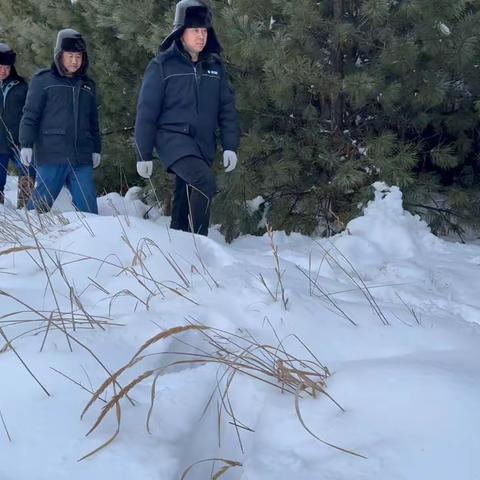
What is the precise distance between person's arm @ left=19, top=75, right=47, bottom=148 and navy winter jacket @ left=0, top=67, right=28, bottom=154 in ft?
3.70

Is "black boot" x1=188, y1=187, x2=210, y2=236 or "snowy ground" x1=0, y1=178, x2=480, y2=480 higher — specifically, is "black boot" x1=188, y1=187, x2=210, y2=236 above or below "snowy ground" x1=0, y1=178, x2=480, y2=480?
below

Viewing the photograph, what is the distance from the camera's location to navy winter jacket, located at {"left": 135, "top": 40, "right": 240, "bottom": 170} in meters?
3.74

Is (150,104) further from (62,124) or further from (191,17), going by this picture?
(62,124)

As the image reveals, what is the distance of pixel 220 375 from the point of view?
1.67 metres

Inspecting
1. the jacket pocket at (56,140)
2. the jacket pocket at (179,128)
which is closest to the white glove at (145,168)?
the jacket pocket at (179,128)

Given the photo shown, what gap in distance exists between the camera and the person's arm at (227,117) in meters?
3.93

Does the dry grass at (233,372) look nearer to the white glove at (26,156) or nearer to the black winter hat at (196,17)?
the black winter hat at (196,17)

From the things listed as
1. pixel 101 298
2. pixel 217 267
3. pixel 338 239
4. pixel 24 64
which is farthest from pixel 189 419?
pixel 24 64

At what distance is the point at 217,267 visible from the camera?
2.55m

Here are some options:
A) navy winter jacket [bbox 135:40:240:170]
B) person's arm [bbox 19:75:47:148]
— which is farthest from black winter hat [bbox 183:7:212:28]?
person's arm [bbox 19:75:47:148]

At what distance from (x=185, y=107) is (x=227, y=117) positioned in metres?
0.30

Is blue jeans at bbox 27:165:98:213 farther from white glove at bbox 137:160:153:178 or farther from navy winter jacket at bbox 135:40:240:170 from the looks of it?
navy winter jacket at bbox 135:40:240:170

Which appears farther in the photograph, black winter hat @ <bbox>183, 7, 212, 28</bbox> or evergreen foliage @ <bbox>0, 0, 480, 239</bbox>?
evergreen foliage @ <bbox>0, 0, 480, 239</bbox>

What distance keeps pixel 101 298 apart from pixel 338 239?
5.99 feet
